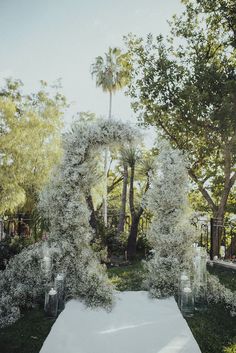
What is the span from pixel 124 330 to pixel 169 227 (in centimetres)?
254

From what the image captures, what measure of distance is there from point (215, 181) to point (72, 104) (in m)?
10.2

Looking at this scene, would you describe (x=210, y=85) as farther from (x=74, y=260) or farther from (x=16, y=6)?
(x=16, y=6)

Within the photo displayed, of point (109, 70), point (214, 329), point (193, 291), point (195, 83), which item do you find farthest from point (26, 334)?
point (109, 70)

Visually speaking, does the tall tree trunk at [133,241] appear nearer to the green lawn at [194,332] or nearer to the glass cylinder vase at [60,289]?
the green lawn at [194,332]

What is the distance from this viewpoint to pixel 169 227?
6508 mm

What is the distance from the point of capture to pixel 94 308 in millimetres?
5508

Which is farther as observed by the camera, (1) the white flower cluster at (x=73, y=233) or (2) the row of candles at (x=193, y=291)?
(1) the white flower cluster at (x=73, y=233)

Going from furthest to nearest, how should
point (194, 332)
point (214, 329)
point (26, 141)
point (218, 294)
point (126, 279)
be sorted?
point (26, 141)
point (126, 279)
point (218, 294)
point (214, 329)
point (194, 332)

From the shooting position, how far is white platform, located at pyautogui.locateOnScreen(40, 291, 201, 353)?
4074 mm

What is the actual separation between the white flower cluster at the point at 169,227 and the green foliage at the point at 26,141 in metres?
7.64

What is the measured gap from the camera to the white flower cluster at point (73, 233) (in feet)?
19.2

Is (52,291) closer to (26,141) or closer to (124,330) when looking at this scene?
(124,330)

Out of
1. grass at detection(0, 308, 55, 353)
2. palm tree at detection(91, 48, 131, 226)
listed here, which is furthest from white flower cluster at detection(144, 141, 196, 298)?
palm tree at detection(91, 48, 131, 226)

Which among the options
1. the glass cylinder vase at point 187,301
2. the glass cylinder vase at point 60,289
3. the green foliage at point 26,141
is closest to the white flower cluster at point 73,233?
the glass cylinder vase at point 60,289
